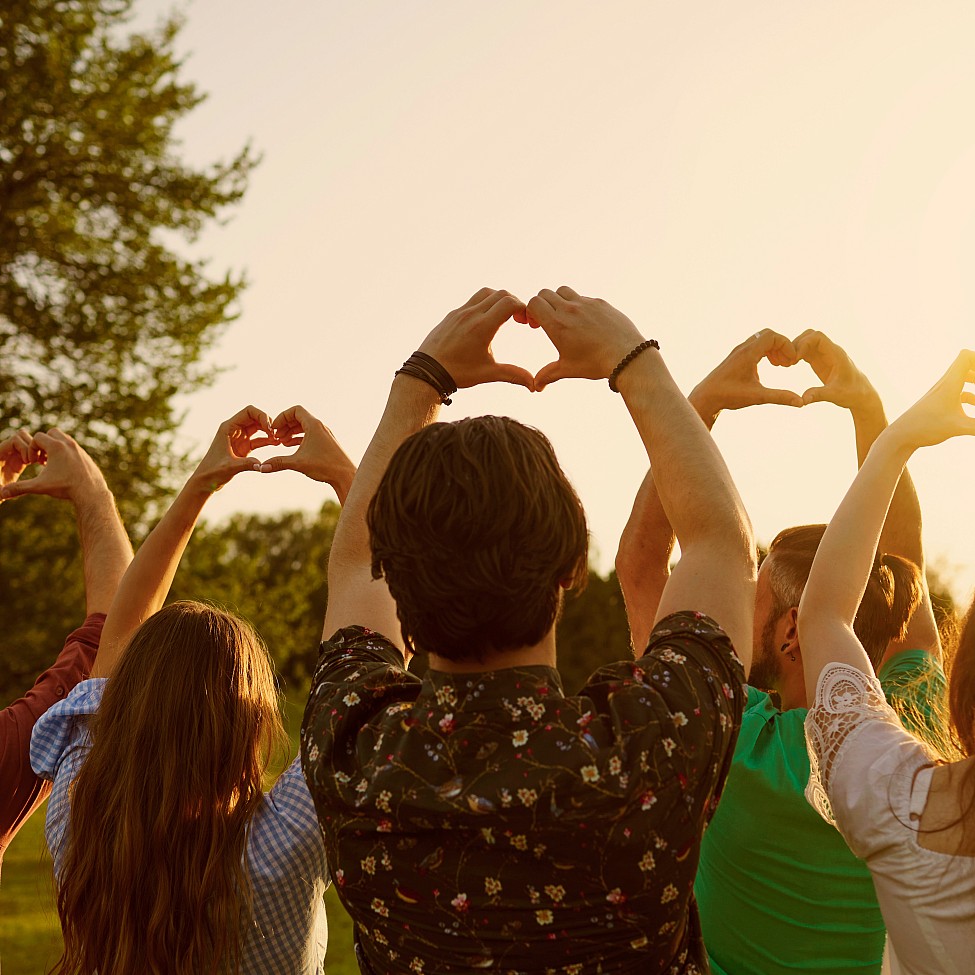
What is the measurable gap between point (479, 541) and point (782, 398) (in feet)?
4.33

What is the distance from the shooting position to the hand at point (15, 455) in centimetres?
338

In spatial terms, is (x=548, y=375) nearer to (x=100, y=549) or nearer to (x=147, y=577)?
(x=147, y=577)

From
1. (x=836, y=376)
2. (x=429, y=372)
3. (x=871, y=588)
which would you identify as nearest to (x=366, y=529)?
(x=429, y=372)

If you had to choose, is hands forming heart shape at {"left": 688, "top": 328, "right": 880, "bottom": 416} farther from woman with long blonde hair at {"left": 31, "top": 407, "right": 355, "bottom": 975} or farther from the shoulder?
the shoulder

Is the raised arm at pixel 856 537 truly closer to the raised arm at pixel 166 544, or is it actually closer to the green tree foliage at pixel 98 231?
the raised arm at pixel 166 544

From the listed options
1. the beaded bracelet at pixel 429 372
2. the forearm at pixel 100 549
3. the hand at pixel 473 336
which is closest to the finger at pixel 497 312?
the hand at pixel 473 336

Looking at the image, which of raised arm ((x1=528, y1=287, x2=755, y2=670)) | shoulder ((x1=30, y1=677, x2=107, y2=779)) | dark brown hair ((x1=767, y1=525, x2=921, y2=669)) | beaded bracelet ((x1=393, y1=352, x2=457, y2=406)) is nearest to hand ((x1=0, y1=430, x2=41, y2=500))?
shoulder ((x1=30, y1=677, x2=107, y2=779))

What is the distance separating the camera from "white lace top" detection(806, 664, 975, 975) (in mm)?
1717

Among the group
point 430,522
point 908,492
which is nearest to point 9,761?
point 430,522

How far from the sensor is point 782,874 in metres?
2.43

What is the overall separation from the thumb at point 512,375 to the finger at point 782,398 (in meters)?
0.67

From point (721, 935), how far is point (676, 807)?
1.23m

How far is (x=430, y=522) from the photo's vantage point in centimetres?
150

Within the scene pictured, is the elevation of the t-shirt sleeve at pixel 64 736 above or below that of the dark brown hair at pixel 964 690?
below
